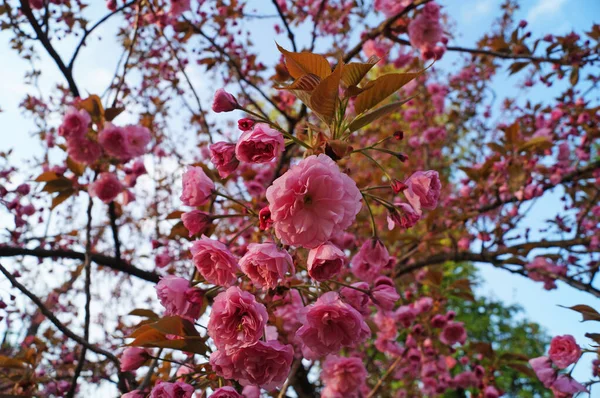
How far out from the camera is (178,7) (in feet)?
10.1

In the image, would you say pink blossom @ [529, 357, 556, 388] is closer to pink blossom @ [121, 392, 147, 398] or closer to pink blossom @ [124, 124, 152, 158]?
pink blossom @ [121, 392, 147, 398]

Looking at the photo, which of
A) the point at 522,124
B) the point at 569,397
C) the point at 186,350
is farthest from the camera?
the point at 522,124

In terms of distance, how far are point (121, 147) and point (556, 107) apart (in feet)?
12.2

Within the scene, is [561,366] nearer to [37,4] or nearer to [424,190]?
[424,190]

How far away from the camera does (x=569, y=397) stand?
1511mm

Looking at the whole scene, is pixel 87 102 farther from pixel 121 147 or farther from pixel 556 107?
pixel 556 107

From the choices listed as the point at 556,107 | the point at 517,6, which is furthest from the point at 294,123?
the point at 517,6

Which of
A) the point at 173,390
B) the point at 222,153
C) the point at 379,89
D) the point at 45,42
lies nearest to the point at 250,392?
the point at 173,390

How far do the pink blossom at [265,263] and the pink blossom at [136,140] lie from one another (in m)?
1.39

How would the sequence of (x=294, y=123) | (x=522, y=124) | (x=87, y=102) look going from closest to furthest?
(x=87, y=102) → (x=294, y=123) → (x=522, y=124)

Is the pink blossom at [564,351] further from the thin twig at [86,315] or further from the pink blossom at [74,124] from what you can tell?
the pink blossom at [74,124]

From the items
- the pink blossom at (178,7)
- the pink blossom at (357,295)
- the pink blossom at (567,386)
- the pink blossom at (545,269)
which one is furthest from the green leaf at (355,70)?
the pink blossom at (178,7)

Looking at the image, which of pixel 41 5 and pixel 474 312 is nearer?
pixel 41 5

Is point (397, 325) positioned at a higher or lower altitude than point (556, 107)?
lower
